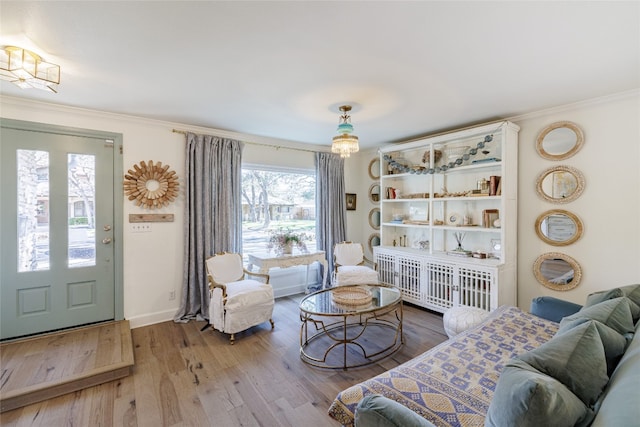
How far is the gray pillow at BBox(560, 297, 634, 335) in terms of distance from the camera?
1.47 meters

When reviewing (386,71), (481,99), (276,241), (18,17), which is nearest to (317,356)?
(276,241)

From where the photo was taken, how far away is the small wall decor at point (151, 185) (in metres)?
3.32

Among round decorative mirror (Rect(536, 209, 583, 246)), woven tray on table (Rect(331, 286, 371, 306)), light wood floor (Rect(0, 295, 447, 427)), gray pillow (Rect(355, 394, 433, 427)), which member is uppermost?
round decorative mirror (Rect(536, 209, 583, 246))

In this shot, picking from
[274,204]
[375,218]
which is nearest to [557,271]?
[375,218]

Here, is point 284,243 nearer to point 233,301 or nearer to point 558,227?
point 233,301

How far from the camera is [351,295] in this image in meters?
2.96

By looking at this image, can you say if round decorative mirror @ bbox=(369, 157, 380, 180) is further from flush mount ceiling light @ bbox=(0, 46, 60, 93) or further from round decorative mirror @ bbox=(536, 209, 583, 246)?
flush mount ceiling light @ bbox=(0, 46, 60, 93)

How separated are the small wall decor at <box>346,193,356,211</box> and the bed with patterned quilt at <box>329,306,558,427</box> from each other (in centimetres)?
340

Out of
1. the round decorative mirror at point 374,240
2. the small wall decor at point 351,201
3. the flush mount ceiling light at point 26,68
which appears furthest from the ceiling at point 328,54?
the round decorative mirror at point 374,240

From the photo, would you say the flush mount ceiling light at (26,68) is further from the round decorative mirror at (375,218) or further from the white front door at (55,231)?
the round decorative mirror at (375,218)

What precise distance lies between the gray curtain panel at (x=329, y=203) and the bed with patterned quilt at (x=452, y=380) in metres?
2.94

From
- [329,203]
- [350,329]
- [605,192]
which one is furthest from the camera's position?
[329,203]

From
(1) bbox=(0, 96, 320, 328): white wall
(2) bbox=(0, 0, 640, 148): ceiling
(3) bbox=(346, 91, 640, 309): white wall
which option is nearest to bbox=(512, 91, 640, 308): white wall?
(3) bbox=(346, 91, 640, 309): white wall

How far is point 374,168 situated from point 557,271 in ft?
10.0
